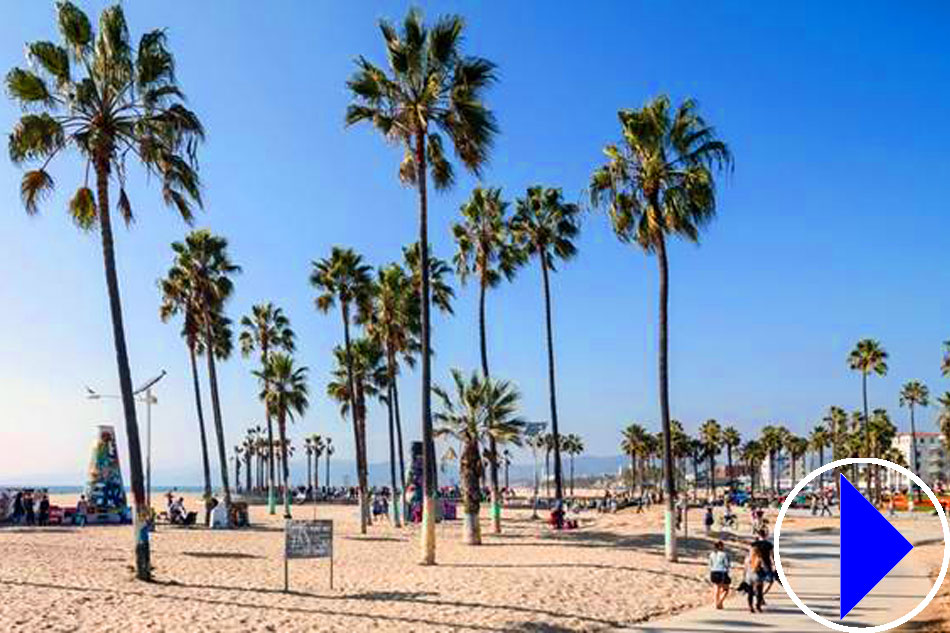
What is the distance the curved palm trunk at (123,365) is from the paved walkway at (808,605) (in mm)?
10709

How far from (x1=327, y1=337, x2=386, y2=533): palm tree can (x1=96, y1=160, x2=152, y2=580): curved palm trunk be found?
20.9 meters

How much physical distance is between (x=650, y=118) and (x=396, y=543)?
1798 cm

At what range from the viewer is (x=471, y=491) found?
34094 millimetres

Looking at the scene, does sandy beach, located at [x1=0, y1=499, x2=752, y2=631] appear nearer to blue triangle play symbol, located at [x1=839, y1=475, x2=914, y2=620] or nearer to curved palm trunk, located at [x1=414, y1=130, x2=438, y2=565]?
curved palm trunk, located at [x1=414, y1=130, x2=438, y2=565]

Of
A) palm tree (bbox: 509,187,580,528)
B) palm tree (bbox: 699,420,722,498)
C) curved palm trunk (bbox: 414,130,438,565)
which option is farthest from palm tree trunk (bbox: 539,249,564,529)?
palm tree (bbox: 699,420,722,498)

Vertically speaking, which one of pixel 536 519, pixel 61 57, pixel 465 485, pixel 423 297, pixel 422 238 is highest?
pixel 61 57

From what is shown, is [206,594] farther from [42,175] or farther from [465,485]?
[465,485]

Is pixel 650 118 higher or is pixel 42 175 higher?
pixel 650 118

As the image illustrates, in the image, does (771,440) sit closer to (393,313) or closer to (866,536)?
(393,313)

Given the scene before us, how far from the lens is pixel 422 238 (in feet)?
91.6

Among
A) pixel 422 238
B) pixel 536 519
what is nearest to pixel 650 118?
pixel 422 238

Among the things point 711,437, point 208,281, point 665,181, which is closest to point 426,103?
point 665,181

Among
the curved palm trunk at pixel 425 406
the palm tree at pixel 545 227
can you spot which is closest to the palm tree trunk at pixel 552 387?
the palm tree at pixel 545 227

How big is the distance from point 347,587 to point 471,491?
13.1 m
